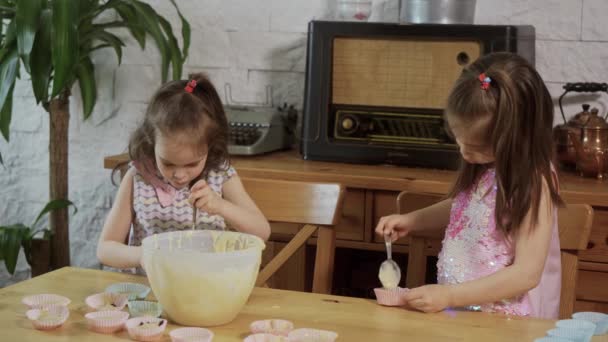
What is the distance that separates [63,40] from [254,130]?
0.59m

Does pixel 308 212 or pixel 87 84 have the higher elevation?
pixel 87 84

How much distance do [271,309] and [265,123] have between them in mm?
1298

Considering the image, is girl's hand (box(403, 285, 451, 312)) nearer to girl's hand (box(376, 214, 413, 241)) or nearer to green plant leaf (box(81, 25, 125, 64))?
girl's hand (box(376, 214, 413, 241))

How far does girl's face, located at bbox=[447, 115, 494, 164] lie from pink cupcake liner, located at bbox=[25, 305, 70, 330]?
27.7 inches

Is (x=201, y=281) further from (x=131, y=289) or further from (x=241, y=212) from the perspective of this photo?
(x=241, y=212)

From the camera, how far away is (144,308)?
123 centimetres

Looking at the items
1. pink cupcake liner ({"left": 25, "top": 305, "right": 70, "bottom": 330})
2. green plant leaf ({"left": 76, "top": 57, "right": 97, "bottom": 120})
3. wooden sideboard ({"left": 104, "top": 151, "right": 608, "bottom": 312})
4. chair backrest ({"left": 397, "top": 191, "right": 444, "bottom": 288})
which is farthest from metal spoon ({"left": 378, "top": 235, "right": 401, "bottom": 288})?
green plant leaf ({"left": 76, "top": 57, "right": 97, "bottom": 120})

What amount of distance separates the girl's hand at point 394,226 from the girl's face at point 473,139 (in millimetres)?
167

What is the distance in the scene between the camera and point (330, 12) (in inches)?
106

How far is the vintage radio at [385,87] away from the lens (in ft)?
7.66

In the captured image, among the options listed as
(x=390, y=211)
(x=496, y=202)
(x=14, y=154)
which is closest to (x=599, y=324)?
(x=496, y=202)

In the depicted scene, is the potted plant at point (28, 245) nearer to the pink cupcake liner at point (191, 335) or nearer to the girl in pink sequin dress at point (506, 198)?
the girl in pink sequin dress at point (506, 198)

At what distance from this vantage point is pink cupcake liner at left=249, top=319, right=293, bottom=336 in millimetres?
1133

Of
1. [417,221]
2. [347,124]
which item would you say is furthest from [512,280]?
[347,124]
